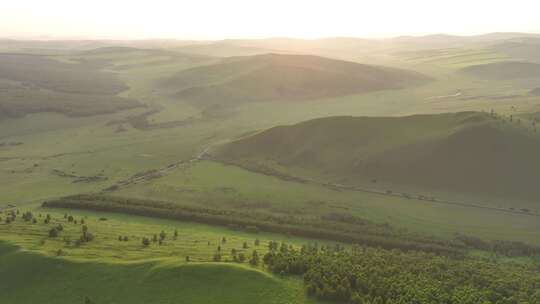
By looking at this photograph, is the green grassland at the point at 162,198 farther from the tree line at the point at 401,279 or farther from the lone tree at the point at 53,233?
the tree line at the point at 401,279

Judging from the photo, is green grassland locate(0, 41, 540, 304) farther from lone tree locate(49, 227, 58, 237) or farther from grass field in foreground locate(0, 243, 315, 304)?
lone tree locate(49, 227, 58, 237)

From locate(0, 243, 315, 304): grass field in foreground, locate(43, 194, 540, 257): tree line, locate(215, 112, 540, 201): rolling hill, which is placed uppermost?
locate(215, 112, 540, 201): rolling hill

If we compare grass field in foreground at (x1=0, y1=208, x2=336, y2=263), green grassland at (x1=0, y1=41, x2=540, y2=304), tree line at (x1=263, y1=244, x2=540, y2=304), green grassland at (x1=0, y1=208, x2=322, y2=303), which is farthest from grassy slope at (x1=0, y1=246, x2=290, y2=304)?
tree line at (x1=263, y1=244, x2=540, y2=304)

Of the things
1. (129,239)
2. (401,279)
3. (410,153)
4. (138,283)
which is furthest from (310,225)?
(410,153)

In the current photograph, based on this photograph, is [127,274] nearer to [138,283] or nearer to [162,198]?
[138,283]

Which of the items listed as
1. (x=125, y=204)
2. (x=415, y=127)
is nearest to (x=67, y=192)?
(x=125, y=204)

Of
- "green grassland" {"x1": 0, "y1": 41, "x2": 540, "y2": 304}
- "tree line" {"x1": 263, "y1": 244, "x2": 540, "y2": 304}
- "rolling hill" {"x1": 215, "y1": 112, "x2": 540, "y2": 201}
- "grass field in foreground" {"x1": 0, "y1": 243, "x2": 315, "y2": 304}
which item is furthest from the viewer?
"rolling hill" {"x1": 215, "y1": 112, "x2": 540, "y2": 201}

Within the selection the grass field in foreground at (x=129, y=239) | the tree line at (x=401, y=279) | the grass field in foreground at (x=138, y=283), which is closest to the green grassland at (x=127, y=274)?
the grass field in foreground at (x=138, y=283)

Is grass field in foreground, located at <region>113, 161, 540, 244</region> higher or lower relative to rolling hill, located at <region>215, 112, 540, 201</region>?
lower
